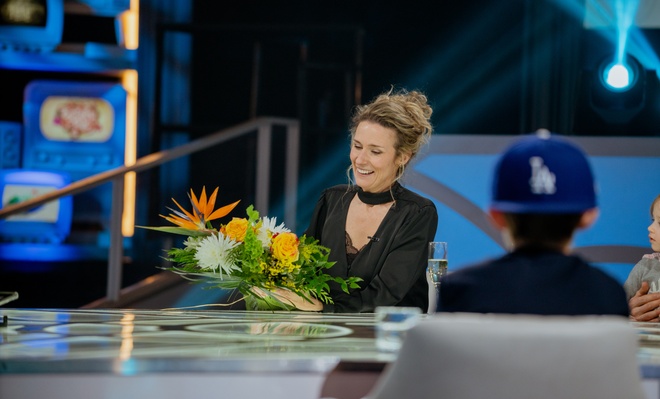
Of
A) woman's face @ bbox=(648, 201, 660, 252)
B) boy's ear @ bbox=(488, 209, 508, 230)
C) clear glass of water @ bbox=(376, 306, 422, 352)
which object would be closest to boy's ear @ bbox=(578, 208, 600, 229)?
boy's ear @ bbox=(488, 209, 508, 230)

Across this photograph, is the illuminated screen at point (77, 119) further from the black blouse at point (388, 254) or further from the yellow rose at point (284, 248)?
the yellow rose at point (284, 248)

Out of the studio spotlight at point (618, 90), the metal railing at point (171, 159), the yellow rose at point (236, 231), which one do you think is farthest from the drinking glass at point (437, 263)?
the studio spotlight at point (618, 90)

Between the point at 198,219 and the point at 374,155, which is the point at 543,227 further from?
the point at 374,155

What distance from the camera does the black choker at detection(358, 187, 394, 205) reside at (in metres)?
3.06

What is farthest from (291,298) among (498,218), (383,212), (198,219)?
(498,218)

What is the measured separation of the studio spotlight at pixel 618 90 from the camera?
5770 millimetres

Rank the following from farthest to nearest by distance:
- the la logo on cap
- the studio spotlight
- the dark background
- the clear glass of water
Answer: the dark background, the studio spotlight, the clear glass of water, the la logo on cap

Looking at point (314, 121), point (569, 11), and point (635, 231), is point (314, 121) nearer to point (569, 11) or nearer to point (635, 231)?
point (569, 11)

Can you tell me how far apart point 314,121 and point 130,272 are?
180cm

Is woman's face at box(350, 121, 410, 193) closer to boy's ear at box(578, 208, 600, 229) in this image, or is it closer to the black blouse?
the black blouse

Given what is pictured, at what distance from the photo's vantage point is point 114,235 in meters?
4.75

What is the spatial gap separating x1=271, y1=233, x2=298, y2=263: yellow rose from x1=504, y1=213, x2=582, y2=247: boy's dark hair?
42.3 inches

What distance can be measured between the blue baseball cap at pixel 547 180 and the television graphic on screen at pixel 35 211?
203 inches

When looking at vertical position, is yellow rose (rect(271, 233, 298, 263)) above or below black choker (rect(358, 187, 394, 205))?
below
